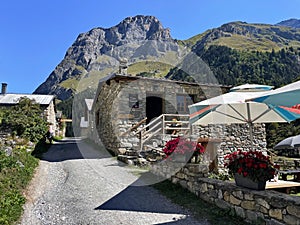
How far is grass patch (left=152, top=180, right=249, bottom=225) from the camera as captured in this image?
386 cm

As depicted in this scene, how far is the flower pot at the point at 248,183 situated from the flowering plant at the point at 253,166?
0.06 m

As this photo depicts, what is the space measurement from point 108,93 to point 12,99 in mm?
12272

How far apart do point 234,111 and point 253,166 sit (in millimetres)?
1872

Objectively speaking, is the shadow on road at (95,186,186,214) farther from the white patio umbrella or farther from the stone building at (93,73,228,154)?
the stone building at (93,73,228,154)

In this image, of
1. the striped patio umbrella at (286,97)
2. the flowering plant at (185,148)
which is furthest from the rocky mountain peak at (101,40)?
the striped patio umbrella at (286,97)

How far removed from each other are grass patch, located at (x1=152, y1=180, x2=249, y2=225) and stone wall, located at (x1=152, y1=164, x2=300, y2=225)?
97mm

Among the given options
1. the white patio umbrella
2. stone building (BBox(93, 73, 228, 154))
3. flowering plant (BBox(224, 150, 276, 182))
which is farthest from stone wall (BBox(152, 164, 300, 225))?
stone building (BBox(93, 73, 228, 154))

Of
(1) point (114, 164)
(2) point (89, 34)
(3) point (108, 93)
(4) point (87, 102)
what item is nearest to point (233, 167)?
(1) point (114, 164)

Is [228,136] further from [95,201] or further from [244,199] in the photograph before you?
[95,201]

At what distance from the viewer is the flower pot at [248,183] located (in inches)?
147

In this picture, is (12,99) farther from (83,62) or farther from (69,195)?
(83,62)

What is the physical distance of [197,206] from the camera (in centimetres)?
452

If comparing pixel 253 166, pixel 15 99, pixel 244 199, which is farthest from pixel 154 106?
pixel 15 99

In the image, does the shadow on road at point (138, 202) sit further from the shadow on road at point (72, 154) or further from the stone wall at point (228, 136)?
the stone wall at point (228, 136)
